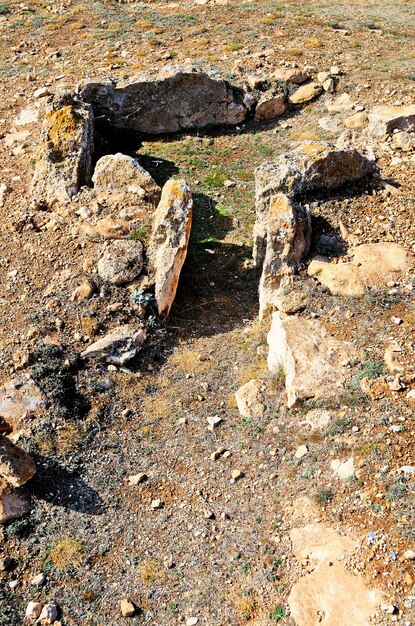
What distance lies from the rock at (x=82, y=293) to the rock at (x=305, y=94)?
992 cm

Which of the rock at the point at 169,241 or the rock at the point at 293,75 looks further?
the rock at the point at 293,75

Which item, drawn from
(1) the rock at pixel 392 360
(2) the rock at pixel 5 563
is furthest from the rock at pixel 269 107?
(2) the rock at pixel 5 563

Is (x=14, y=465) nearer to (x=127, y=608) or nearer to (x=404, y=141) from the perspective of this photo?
(x=127, y=608)

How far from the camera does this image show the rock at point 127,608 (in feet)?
25.7

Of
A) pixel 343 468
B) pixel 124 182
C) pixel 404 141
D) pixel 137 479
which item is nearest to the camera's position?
pixel 343 468

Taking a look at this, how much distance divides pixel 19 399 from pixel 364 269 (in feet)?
22.0

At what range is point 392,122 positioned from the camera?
15516 millimetres

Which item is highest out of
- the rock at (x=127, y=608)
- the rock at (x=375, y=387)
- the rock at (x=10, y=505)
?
the rock at (x=10, y=505)

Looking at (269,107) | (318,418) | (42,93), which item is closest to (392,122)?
(269,107)

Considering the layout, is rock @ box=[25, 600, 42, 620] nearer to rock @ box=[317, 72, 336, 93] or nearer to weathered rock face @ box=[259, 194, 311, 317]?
weathered rock face @ box=[259, 194, 311, 317]

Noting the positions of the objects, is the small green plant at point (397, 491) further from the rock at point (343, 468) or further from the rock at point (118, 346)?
the rock at point (118, 346)

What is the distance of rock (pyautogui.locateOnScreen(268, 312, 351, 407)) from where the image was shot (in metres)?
9.80

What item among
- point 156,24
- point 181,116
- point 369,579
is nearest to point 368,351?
point 369,579

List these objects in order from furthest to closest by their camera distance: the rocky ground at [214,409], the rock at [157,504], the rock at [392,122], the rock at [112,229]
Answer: the rock at [392,122], the rock at [112,229], the rock at [157,504], the rocky ground at [214,409]
